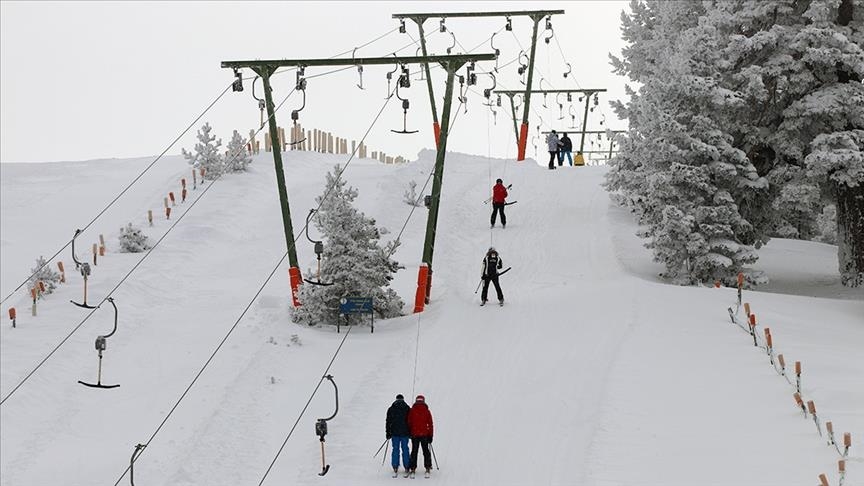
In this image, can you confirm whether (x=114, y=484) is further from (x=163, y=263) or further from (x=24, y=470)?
(x=163, y=263)

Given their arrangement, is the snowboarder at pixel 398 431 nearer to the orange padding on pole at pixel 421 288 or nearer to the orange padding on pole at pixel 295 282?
the orange padding on pole at pixel 421 288

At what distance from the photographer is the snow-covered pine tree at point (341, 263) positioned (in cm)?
2708

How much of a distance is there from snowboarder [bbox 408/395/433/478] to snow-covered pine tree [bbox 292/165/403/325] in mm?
8335

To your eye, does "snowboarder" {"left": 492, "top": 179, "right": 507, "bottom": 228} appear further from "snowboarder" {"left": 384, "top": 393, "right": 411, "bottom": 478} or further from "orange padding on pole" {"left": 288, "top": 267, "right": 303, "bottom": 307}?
"snowboarder" {"left": 384, "top": 393, "right": 411, "bottom": 478}

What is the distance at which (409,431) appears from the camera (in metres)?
18.8

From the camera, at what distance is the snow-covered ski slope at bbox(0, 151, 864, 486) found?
64.1 ft

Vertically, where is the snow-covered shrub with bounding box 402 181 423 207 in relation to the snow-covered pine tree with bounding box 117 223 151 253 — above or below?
above

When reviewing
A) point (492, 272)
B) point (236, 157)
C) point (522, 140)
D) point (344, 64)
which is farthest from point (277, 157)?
point (522, 140)

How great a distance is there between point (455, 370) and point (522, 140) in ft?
72.7

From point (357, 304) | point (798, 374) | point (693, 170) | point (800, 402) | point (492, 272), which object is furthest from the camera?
point (693, 170)

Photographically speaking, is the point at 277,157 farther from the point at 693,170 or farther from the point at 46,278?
the point at 693,170

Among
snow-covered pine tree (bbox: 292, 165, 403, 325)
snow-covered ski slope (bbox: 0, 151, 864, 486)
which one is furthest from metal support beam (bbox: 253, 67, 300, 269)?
snow-covered ski slope (bbox: 0, 151, 864, 486)

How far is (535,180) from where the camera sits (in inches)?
1673

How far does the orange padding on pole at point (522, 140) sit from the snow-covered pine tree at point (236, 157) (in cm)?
963
